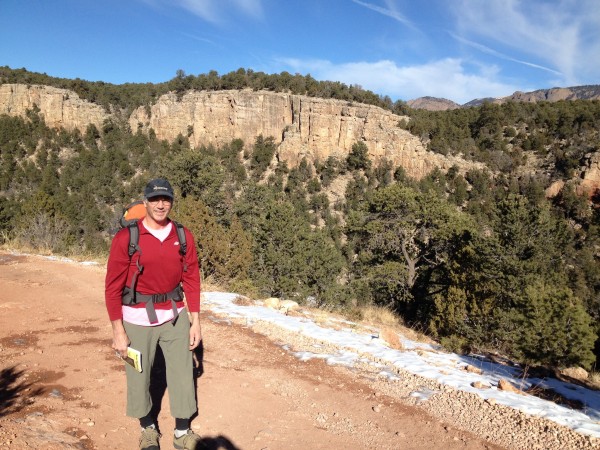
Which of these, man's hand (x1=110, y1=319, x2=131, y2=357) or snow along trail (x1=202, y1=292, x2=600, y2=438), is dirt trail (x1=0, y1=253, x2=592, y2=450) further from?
man's hand (x1=110, y1=319, x2=131, y2=357)

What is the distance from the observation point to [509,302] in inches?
536

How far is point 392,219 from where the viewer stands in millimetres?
18578

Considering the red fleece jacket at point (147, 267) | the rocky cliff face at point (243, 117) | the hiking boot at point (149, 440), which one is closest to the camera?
the red fleece jacket at point (147, 267)

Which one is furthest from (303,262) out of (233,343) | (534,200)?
(534,200)

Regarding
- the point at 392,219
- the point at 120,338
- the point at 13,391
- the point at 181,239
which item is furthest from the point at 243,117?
the point at 120,338

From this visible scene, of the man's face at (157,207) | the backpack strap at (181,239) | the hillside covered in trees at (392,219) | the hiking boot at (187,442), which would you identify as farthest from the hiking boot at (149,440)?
the hillside covered in trees at (392,219)

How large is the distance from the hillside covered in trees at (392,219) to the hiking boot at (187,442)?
4.09m

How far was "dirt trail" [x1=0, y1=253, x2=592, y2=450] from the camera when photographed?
9.66 feet

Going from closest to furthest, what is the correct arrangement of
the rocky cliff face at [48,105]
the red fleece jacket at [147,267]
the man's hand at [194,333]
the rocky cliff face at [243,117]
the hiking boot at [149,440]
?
the red fleece jacket at [147,267] < the hiking boot at [149,440] < the man's hand at [194,333] < the rocky cliff face at [243,117] < the rocky cliff face at [48,105]

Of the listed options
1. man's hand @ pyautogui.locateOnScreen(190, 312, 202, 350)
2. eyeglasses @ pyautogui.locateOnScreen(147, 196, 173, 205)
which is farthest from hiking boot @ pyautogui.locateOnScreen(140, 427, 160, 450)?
eyeglasses @ pyautogui.locateOnScreen(147, 196, 173, 205)

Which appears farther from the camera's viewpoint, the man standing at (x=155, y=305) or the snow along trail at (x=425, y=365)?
the snow along trail at (x=425, y=365)

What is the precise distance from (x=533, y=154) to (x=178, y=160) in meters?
48.4

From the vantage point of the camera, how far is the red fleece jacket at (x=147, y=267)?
2541 mm

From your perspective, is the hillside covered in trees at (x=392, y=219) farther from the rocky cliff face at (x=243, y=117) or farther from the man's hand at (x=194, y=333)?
the man's hand at (x=194, y=333)
